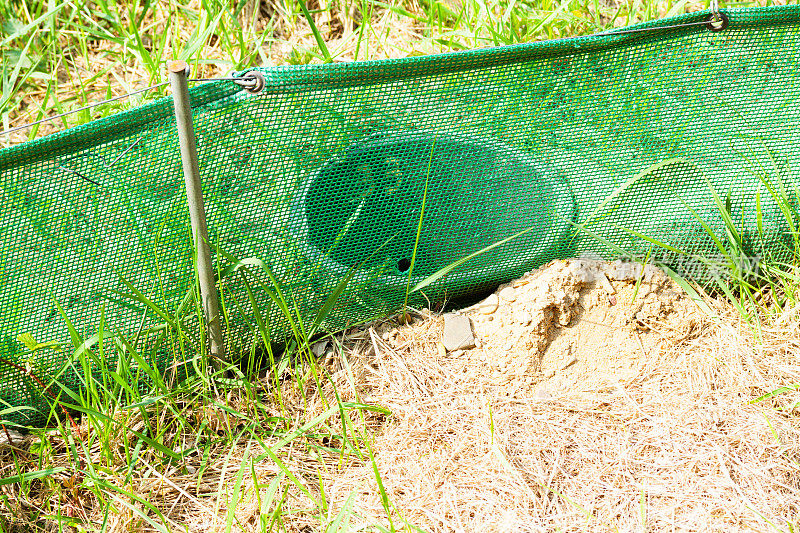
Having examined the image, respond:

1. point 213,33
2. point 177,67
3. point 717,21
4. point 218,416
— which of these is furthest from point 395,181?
point 213,33

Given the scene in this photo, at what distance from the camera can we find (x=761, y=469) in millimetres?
1771

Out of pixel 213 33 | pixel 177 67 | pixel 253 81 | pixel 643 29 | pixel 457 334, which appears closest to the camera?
pixel 177 67

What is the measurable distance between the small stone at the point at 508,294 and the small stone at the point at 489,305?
19 millimetres

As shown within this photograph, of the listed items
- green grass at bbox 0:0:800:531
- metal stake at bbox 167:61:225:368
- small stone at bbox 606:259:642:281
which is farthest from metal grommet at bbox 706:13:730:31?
metal stake at bbox 167:61:225:368

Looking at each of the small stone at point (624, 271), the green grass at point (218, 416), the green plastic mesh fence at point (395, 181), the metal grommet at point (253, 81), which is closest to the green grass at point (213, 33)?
the green grass at point (218, 416)

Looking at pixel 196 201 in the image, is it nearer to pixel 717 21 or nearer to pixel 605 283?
pixel 605 283

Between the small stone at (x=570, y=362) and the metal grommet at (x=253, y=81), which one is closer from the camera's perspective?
the metal grommet at (x=253, y=81)

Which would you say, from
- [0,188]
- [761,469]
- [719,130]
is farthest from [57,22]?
[761,469]

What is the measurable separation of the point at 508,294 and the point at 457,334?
191 millimetres

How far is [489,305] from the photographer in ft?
6.91

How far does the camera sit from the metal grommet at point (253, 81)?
63.5 inches

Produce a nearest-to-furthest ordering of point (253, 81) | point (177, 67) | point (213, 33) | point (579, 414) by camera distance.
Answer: point (177, 67)
point (253, 81)
point (579, 414)
point (213, 33)

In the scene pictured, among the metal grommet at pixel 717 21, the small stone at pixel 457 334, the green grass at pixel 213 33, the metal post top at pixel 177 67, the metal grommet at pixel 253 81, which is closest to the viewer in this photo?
the metal post top at pixel 177 67

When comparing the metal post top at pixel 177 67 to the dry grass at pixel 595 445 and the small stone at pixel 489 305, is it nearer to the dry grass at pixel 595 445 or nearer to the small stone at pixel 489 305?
the dry grass at pixel 595 445
